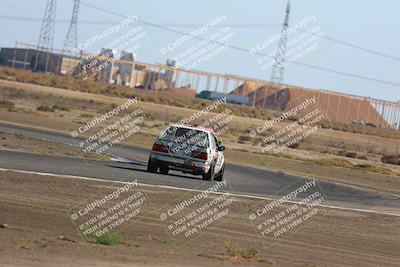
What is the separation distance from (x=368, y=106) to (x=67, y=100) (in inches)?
2675

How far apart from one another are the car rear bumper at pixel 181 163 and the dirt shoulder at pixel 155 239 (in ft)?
15.1

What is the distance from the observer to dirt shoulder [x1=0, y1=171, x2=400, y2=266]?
42.0ft

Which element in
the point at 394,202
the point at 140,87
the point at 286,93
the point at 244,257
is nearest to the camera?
the point at 244,257

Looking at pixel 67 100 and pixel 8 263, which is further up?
pixel 8 263

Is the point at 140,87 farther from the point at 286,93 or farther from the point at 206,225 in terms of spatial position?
the point at 206,225

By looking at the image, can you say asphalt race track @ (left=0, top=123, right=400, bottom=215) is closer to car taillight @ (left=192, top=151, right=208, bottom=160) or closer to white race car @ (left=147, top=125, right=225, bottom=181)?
white race car @ (left=147, top=125, right=225, bottom=181)

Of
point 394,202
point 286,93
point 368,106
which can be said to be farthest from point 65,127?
point 368,106

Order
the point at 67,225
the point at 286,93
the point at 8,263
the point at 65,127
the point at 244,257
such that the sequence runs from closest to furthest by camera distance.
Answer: the point at 8,263 < the point at 244,257 < the point at 67,225 < the point at 65,127 < the point at 286,93

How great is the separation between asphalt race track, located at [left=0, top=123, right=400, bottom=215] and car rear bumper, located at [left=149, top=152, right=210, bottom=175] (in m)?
0.32

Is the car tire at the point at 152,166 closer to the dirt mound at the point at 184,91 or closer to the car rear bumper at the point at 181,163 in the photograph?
the car rear bumper at the point at 181,163

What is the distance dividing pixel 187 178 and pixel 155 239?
1356cm

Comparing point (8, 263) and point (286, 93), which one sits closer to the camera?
point (8, 263)

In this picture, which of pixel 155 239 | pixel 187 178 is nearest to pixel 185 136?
pixel 187 178

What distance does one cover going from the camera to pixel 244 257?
14398mm
